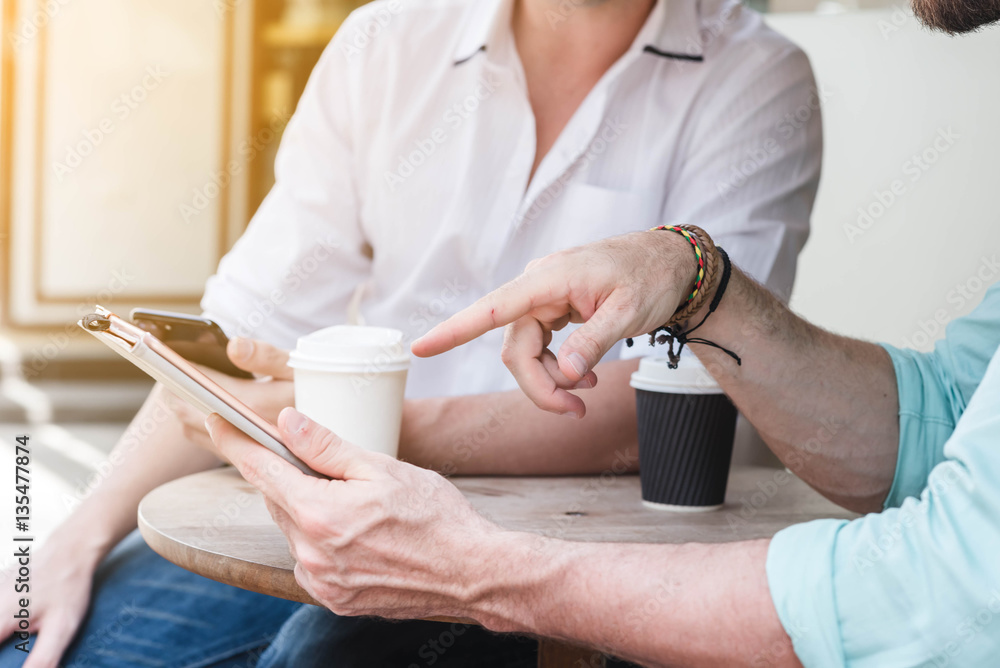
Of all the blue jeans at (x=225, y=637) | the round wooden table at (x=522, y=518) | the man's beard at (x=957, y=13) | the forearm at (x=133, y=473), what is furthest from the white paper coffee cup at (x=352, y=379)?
the man's beard at (x=957, y=13)

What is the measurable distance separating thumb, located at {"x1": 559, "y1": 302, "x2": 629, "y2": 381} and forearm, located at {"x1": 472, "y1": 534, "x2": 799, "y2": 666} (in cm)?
17

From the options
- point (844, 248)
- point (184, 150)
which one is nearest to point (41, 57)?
point (184, 150)

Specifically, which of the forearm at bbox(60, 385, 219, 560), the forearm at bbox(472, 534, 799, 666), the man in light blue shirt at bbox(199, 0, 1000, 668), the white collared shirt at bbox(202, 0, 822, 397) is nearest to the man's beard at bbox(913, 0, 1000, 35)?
the man in light blue shirt at bbox(199, 0, 1000, 668)

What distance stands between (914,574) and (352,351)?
2.07 feet

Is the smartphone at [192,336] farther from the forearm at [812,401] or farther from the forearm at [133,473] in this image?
the forearm at [812,401]

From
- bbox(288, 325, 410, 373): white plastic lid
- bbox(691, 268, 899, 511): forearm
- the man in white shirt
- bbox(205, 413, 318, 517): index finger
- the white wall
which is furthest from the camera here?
the white wall

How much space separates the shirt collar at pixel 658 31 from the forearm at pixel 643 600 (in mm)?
1191

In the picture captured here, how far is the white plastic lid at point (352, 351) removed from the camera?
1076 mm

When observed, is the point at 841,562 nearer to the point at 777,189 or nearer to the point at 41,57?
the point at 777,189

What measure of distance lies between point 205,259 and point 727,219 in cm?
531

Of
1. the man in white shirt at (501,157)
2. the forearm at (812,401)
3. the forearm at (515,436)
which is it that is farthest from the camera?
the man in white shirt at (501,157)

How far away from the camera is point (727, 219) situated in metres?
1.63

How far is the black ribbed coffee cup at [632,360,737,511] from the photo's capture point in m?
1.17

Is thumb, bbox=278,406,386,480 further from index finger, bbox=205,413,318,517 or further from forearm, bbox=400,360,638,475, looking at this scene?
forearm, bbox=400,360,638,475
